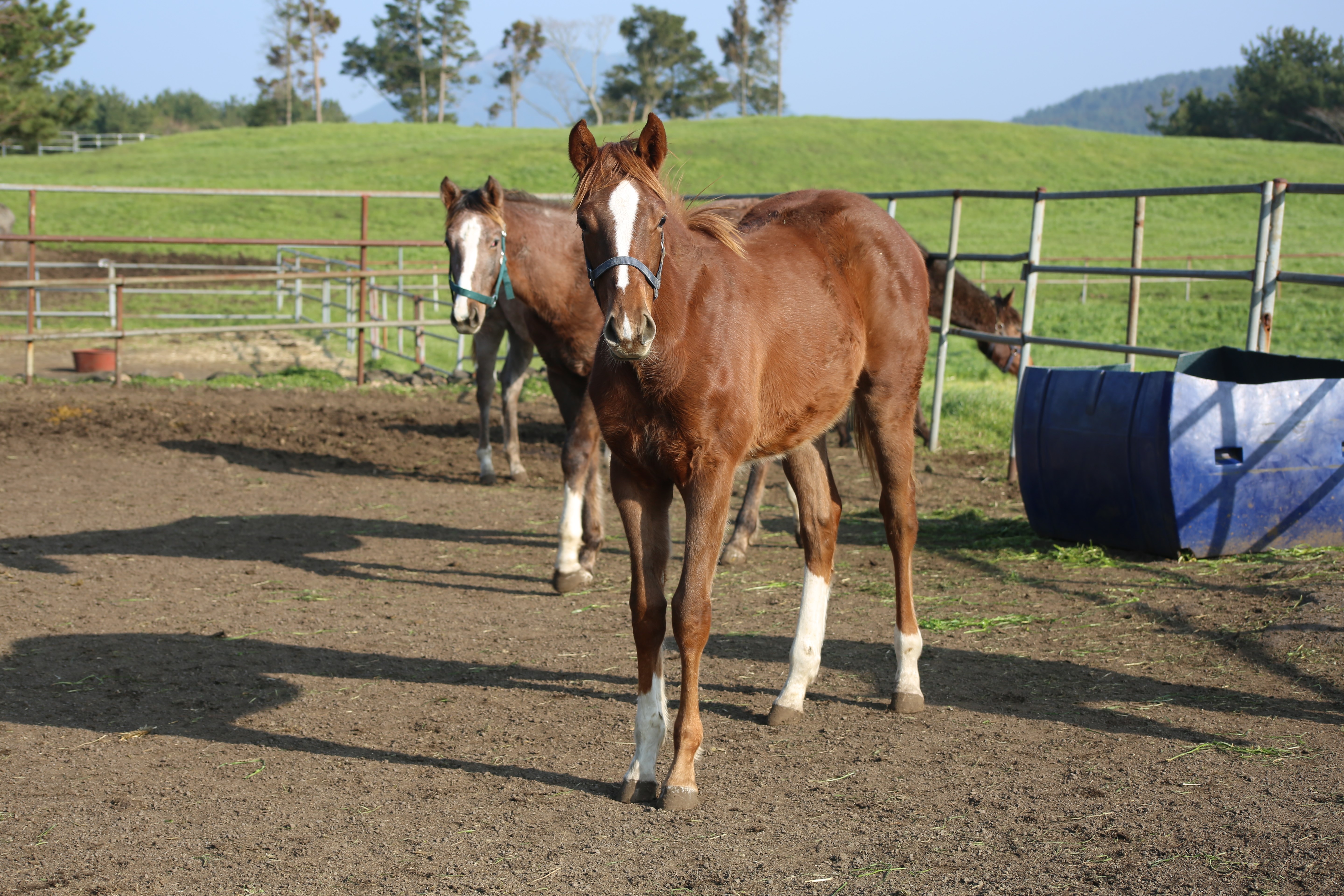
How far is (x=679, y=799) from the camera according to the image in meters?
3.02

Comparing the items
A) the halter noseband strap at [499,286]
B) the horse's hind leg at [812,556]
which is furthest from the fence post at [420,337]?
the horse's hind leg at [812,556]

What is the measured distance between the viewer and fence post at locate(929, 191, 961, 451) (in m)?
9.16

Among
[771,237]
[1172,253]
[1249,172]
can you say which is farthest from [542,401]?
[1249,172]

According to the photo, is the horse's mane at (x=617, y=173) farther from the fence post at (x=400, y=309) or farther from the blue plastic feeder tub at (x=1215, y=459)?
the fence post at (x=400, y=309)

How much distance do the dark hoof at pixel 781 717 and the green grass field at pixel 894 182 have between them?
10349 millimetres

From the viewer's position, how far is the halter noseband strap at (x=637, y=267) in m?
2.85

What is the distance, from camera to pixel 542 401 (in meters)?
12.0

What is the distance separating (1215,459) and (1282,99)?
63774 millimetres

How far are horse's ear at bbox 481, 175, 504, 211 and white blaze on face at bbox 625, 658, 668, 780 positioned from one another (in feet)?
11.9

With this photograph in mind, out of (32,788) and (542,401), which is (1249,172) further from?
(32,788)

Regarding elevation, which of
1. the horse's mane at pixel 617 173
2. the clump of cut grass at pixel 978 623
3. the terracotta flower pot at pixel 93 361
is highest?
the horse's mane at pixel 617 173

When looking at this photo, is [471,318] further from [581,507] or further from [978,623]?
[978,623]

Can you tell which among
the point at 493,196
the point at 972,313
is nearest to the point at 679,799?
the point at 493,196

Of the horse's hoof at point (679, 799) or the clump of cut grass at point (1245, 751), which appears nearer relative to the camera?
the horse's hoof at point (679, 799)
